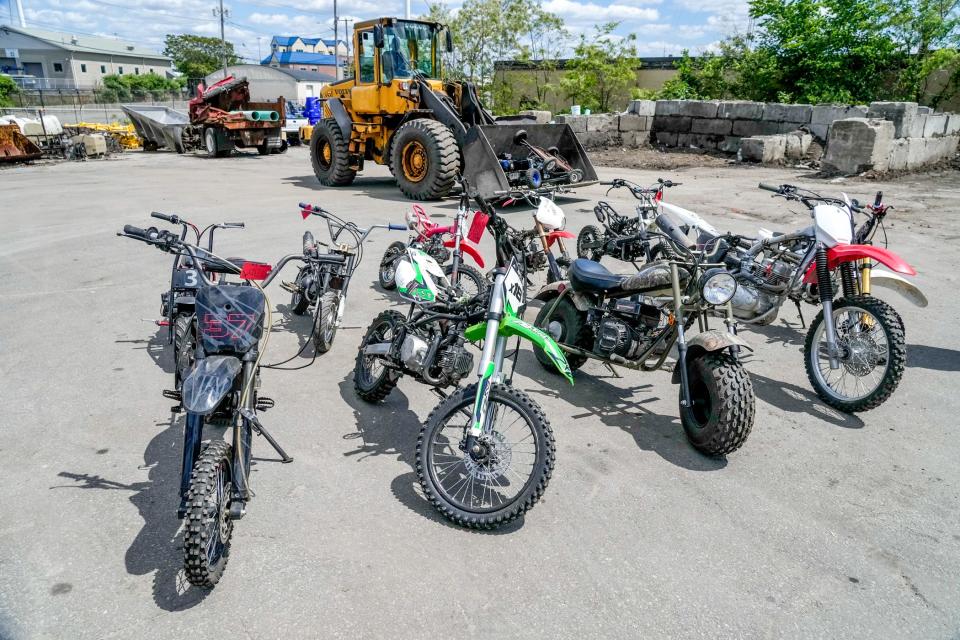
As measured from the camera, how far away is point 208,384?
2906mm

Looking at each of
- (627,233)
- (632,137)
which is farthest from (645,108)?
(627,233)

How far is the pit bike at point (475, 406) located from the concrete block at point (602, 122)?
16606 mm

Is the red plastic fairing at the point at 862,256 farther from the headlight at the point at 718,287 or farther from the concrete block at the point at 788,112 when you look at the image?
the concrete block at the point at 788,112

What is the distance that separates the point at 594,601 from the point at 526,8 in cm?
2811

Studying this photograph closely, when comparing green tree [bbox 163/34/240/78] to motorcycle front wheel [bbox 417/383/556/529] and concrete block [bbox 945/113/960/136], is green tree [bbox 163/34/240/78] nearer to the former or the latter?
concrete block [bbox 945/113/960/136]

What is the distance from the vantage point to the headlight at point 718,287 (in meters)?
4.00

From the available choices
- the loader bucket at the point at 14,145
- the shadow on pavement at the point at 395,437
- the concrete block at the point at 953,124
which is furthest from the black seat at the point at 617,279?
the loader bucket at the point at 14,145

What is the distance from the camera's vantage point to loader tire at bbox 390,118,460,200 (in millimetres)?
11305

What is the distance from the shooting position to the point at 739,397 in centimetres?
383

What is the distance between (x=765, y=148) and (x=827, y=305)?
1345 cm

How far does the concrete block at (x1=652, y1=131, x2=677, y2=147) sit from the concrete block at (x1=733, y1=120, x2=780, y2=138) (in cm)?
191

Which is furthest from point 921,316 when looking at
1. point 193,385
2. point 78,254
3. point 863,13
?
point 863,13

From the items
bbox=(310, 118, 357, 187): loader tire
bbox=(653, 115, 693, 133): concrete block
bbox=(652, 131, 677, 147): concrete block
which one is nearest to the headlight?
bbox=(310, 118, 357, 187): loader tire

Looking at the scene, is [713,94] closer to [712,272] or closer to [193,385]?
[712,272]
